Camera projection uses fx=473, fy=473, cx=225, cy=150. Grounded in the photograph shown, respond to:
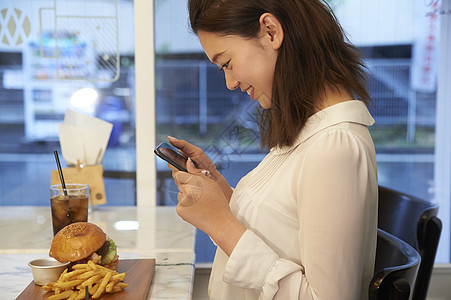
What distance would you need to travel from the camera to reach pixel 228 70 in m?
0.96

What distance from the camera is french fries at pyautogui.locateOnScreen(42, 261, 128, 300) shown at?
917mm

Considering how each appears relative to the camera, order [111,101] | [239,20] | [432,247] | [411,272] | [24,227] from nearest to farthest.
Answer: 1. [411,272]
2. [239,20]
3. [432,247]
4. [24,227]
5. [111,101]

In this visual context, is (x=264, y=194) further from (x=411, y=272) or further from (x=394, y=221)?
(x=394, y=221)

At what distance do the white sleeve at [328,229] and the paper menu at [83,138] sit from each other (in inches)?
42.6

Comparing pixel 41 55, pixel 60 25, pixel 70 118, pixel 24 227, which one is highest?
pixel 60 25

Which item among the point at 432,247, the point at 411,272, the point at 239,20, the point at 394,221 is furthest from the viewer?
the point at 394,221

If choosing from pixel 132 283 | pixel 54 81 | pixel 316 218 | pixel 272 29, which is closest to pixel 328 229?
pixel 316 218

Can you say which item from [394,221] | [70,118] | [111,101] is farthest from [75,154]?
[394,221]

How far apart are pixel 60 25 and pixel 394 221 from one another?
4.61 feet

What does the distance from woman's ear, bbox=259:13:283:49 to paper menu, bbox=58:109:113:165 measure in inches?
41.8

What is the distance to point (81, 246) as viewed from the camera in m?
1.01

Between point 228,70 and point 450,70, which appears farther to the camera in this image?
point 450,70

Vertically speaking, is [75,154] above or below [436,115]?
below

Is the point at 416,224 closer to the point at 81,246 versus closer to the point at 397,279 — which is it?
the point at 397,279
